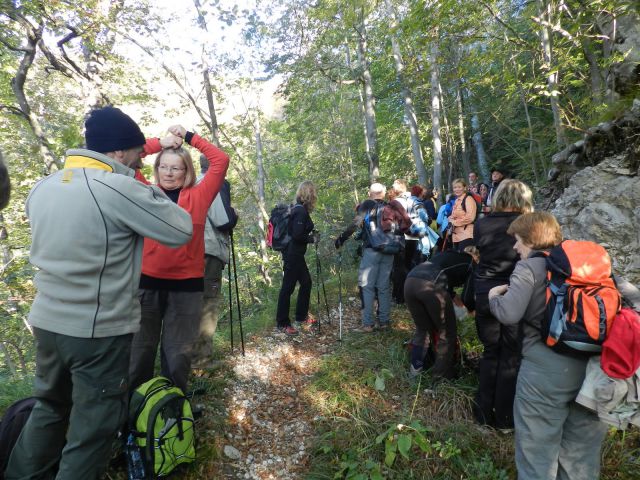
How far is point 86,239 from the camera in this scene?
6.07 ft

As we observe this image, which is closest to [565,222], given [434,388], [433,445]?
[434,388]

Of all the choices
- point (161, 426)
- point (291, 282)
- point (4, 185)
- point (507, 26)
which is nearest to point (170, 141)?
point (4, 185)

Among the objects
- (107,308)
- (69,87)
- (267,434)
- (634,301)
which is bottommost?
(267,434)

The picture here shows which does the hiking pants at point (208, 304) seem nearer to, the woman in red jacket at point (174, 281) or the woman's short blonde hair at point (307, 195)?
the woman in red jacket at point (174, 281)

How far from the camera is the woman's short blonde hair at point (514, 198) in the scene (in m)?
3.27

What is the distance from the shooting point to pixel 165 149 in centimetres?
304

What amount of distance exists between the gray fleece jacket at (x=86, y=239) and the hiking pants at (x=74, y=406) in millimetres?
99

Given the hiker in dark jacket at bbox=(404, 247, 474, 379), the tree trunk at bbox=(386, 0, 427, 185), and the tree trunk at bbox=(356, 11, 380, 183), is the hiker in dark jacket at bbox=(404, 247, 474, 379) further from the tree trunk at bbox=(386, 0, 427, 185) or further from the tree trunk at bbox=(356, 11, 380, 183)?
the tree trunk at bbox=(386, 0, 427, 185)

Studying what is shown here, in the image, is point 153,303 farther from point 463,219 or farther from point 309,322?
point 463,219

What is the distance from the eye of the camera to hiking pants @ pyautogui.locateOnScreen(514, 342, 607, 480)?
2.24 meters

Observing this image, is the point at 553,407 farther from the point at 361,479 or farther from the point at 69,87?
the point at 69,87

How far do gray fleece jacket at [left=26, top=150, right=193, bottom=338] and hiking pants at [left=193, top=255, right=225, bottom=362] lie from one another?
2.06 metres

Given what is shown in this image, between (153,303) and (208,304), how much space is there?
3.94ft

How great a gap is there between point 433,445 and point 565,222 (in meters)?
4.45
